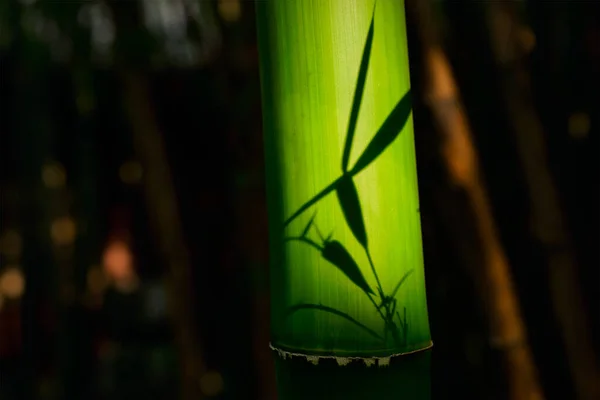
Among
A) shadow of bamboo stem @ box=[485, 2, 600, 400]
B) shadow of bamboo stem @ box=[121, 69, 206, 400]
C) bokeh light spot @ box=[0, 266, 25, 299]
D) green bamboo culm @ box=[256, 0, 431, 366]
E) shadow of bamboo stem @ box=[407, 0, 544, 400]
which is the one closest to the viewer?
green bamboo culm @ box=[256, 0, 431, 366]

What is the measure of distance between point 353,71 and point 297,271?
161 mm

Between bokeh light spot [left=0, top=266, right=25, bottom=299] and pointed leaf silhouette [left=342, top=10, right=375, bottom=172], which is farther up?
pointed leaf silhouette [left=342, top=10, right=375, bottom=172]

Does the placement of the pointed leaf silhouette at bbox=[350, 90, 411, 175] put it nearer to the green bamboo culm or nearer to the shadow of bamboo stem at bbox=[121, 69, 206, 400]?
the green bamboo culm

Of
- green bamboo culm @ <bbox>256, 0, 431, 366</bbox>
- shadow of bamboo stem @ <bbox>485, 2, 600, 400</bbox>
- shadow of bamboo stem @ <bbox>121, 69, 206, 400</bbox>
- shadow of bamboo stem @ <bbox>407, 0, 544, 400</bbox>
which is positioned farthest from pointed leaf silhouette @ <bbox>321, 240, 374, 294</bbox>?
shadow of bamboo stem @ <bbox>121, 69, 206, 400</bbox>

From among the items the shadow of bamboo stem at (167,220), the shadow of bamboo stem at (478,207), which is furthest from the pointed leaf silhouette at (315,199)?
the shadow of bamboo stem at (167,220)

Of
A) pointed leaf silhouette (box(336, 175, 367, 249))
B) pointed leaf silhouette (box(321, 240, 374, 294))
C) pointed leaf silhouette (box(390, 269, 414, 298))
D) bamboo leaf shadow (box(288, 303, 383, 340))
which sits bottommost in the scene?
bamboo leaf shadow (box(288, 303, 383, 340))

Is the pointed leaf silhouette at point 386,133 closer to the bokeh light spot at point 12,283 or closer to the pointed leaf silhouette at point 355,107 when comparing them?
the pointed leaf silhouette at point 355,107

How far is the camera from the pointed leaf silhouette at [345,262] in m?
0.52

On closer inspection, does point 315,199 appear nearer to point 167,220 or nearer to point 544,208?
point 544,208

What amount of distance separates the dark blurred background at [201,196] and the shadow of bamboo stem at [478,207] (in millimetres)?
19

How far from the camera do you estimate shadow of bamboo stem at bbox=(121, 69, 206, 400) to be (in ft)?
5.14

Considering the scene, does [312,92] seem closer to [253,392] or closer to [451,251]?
[451,251]

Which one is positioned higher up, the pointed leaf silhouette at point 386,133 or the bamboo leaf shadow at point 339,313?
the pointed leaf silhouette at point 386,133

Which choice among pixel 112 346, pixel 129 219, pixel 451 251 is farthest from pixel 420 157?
pixel 112 346
